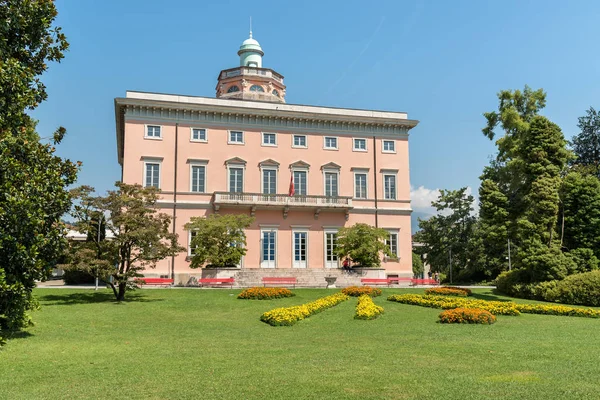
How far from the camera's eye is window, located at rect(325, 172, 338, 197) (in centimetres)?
3744

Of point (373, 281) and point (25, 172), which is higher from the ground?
point (25, 172)

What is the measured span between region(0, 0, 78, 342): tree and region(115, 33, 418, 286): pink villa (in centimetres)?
2055

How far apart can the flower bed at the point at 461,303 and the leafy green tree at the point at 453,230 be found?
24.9 m

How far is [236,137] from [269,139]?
2.30 meters

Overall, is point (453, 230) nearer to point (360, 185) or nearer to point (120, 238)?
point (360, 185)

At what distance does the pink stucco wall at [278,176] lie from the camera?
34.2 meters

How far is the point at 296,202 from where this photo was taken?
117 ft

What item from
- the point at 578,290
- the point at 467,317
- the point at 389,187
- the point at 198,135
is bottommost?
the point at 467,317

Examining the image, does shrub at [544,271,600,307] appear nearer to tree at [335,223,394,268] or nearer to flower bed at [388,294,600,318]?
flower bed at [388,294,600,318]

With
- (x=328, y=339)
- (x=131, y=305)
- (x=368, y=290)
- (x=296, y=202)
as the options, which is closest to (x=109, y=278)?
(x=131, y=305)

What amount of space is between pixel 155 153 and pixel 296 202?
976 cm

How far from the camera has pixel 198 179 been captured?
35094mm

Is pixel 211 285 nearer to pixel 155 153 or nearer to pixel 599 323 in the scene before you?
pixel 155 153

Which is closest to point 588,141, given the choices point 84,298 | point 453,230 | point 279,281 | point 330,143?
point 453,230
